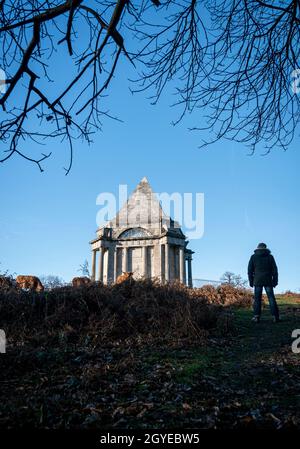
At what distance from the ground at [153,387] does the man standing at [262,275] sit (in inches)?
101

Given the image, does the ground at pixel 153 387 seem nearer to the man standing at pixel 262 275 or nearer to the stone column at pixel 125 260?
the man standing at pixel 262 275

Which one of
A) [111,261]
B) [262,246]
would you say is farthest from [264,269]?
[111,261]

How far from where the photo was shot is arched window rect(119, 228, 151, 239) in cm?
3409

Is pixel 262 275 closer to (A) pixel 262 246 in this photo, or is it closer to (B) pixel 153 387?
(A) pixel 262 246

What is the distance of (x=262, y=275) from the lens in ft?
30.2

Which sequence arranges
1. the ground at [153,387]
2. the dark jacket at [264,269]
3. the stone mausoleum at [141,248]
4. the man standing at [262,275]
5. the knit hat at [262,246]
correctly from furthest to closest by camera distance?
the stone mausoleum at [141,248]
the knit hat at [262,246]
the dark jacket at [264,269]
the man standing at [262,275]
the ground at [153,387]

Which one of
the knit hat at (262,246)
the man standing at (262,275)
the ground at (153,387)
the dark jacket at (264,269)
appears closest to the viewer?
the ground at (153,387)

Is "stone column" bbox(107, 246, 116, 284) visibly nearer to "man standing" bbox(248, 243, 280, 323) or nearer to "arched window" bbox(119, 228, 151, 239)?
"arched window" bbox(119, 228, 151, 239)

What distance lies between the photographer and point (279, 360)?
5.35 meters

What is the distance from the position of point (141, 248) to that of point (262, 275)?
25032 mm

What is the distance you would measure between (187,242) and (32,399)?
33.3m

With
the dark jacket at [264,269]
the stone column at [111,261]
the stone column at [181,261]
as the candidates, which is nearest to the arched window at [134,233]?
the stone column at [111,261]

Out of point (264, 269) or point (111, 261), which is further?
point (111, 261)

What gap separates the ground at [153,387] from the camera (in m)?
3.26
